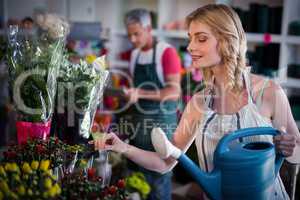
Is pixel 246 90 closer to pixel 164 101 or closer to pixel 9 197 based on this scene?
pixel 9 197

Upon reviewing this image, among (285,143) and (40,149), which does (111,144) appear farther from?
(285,143)

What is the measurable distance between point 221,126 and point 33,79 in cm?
61

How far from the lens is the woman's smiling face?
46.8 inches

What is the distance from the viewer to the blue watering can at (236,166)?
1.05 m

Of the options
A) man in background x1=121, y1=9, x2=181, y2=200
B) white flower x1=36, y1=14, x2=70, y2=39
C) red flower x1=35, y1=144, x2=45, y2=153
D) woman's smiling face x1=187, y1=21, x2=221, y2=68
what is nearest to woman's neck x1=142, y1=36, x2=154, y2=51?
man in background x1=121, y1=9, x2=181, y2=200

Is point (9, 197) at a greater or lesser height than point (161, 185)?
greater

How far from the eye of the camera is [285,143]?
1128 millimetres

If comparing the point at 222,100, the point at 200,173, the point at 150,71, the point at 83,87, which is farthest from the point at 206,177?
the point at 150,71

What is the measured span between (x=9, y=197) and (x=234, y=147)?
56 cm

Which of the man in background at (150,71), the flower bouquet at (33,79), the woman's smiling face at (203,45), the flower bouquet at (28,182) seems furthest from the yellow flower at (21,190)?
the man in background at (150,71)

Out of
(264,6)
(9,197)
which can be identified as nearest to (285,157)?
(9,197)

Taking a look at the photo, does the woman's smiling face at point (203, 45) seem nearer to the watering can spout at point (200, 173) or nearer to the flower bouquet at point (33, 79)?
the watering can spout at point (200, 173)

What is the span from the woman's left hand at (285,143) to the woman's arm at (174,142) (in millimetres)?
248

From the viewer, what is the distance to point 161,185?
6.30ft
